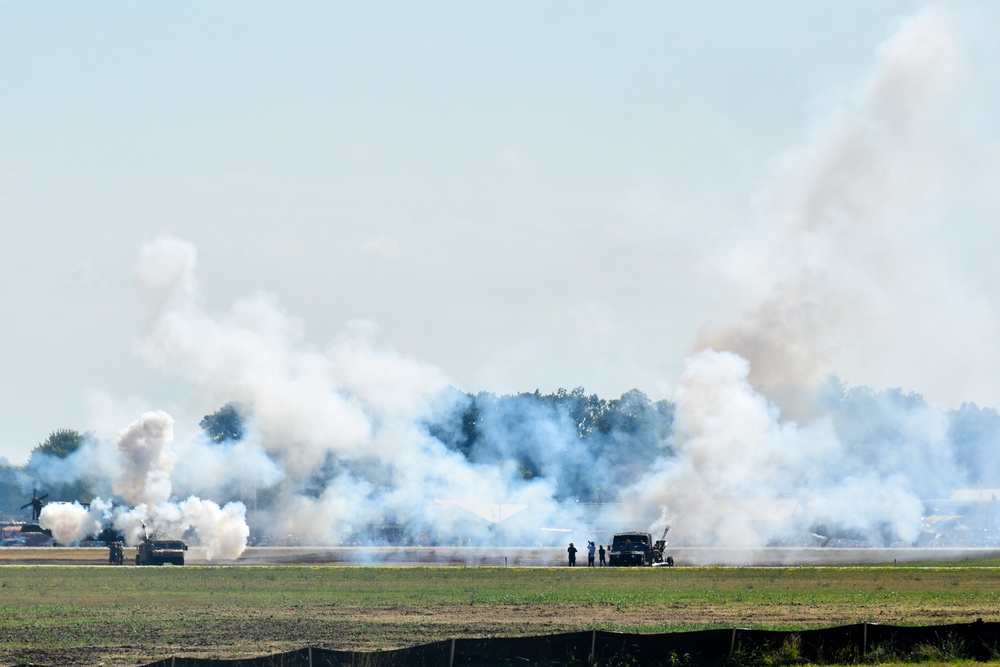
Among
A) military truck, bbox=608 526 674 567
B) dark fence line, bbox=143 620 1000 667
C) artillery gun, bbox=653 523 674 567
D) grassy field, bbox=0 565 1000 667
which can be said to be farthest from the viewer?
military truck, bbox=608 526 674 567

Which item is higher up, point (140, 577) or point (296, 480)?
point (296, 480)

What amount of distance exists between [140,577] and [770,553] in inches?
1698

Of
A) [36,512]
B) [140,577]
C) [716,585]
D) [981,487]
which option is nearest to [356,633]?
[716,585]

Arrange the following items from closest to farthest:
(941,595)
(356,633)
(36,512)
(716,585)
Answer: (356,633) → (941,595) → (716,585) → (36,512)

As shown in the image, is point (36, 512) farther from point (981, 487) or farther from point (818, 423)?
point (981, 487)

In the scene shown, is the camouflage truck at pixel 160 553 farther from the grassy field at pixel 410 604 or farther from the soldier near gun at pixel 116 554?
the grassy field at pixel 410 604

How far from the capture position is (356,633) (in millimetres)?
36219

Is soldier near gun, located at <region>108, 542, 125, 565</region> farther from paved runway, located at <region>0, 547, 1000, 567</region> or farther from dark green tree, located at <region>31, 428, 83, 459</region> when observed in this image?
dark green tree, located at <region>31, 428, 83, 459</region>

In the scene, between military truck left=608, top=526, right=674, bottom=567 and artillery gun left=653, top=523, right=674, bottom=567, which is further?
military truck left=608, top=526, right=674, bottom=567

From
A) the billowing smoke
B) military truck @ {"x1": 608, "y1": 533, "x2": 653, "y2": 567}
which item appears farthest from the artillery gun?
the billowing smoke

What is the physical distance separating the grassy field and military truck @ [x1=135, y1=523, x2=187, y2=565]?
1015cm

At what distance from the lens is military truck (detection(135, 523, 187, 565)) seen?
3135 inches

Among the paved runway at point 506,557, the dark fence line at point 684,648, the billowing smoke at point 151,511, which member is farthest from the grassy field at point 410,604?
the billowing smoke at point 151,511

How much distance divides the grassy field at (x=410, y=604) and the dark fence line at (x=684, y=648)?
496cm
